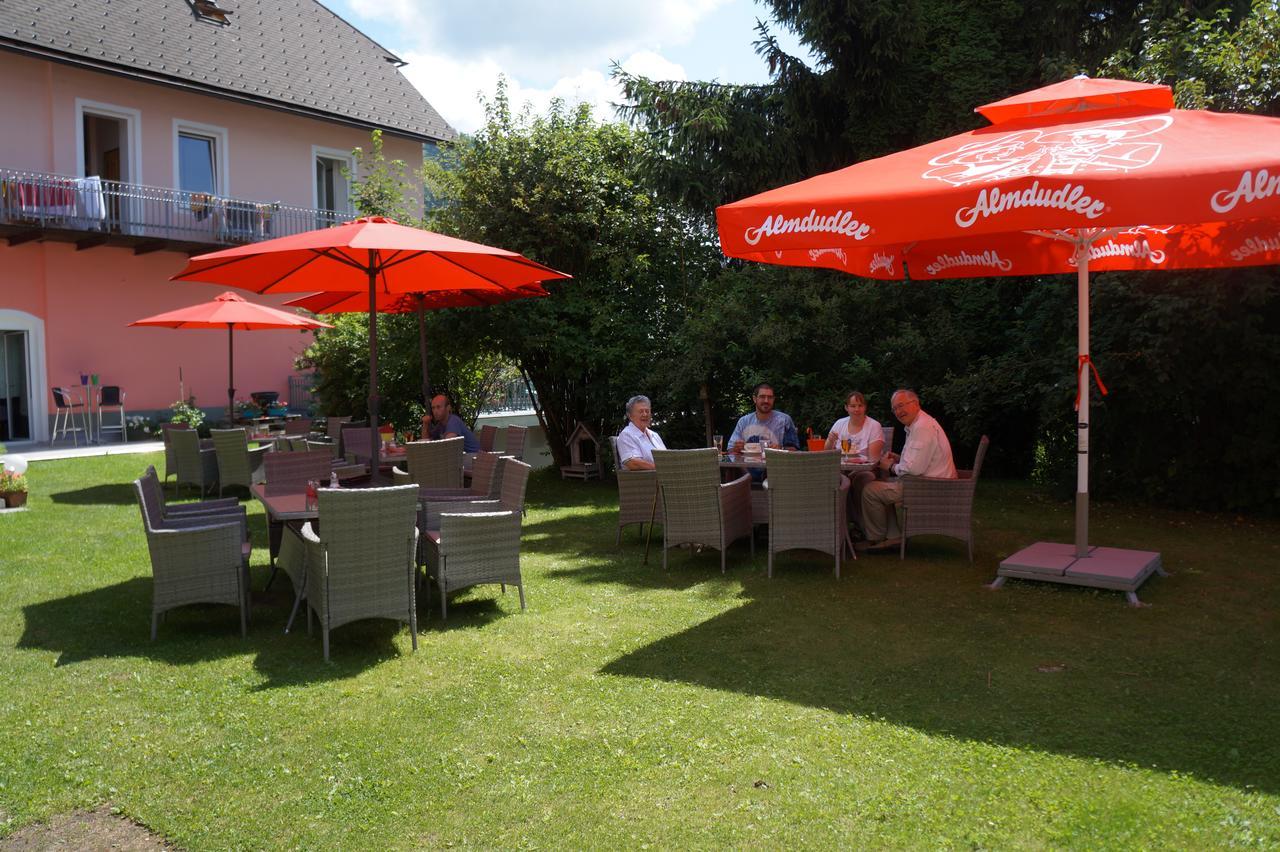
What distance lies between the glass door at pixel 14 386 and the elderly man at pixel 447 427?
1329 centimetres

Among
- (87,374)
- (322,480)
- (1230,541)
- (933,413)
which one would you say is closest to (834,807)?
(322,480)

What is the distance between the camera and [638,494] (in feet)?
25.2

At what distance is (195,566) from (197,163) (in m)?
18.9

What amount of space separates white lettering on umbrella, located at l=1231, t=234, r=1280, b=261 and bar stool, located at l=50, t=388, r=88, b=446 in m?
18.6

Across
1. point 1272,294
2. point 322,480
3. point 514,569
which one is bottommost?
point 514,569

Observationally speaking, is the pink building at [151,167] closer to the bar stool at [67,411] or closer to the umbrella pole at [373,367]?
the bar stool at [67,411]

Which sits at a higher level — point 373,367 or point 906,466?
point 373,367

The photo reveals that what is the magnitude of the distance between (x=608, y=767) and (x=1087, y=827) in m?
1.67

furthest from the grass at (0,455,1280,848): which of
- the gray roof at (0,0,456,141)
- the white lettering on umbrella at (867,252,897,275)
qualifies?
the gray roof at (0,0,456,141)

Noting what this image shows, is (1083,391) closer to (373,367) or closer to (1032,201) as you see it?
(1032,201)

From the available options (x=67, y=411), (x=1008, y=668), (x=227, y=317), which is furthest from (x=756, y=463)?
(x=67, y=411)

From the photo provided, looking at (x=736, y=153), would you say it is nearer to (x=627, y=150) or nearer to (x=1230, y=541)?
(x=627, y=150)

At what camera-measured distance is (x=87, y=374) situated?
63.9 feet

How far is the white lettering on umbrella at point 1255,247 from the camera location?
618 centimetres
